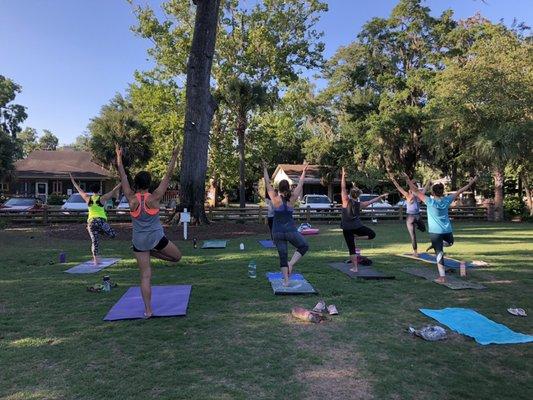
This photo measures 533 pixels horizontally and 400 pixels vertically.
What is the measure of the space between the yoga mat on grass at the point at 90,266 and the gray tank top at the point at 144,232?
413 cm

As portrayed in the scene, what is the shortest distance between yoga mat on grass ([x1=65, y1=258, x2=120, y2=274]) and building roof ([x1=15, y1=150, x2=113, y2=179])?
31.4m

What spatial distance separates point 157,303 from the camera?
6301mm

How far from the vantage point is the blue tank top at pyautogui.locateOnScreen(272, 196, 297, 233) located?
22.8ft

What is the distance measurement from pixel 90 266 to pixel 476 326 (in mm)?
7521

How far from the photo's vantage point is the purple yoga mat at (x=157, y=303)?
5.74 metres

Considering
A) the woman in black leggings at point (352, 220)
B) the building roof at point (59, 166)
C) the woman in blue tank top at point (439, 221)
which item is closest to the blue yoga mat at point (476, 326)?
the woman in blue tank top at point (439, 221)

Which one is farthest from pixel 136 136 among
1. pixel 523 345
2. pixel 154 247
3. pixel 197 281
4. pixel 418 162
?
pixel 523 345

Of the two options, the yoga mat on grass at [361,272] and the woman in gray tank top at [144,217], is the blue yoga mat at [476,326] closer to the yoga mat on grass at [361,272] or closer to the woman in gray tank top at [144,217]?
the yoga mat on grass at [361,272]

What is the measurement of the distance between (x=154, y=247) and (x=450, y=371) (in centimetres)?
346

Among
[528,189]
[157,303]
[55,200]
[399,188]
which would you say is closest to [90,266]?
[157,303]

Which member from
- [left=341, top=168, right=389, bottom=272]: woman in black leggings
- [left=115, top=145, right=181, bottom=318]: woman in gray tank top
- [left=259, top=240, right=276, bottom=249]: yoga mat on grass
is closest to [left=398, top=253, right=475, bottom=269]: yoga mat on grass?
[left=341, top=168, right=389, bottom=272]: woman in black leggings

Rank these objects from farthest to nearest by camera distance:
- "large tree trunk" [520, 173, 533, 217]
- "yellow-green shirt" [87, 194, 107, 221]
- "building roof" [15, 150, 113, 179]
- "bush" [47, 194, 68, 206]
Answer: "building roof" [15, 150, 113, 179]
"bush" [47, 194, 68, 206]
"large tree trunk" [520, 173, 533, 217]
"yellow-green shirt" [87, 194, 107, 221]

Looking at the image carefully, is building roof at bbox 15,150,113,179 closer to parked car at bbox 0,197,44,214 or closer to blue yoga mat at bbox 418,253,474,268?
parked car at bbox 0,197,44,214

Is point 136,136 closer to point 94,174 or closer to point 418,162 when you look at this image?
point 94,174
